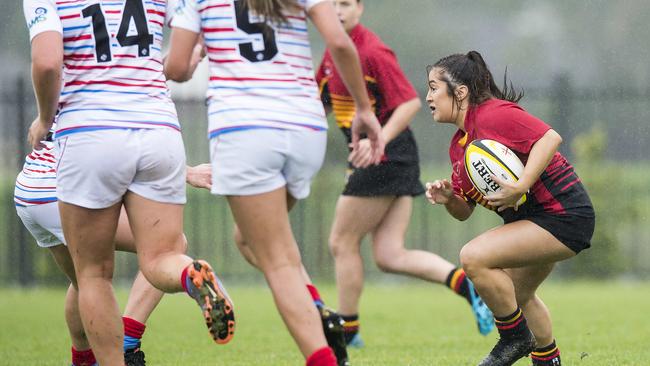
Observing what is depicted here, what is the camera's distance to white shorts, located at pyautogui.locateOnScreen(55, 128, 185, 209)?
4270mm

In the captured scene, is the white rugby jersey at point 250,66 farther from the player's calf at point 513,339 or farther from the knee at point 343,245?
the knee at point 343,245

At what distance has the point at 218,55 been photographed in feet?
13.3

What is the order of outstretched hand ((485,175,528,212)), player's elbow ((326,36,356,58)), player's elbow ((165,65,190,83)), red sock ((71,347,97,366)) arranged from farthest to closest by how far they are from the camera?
1. red sock ((71,347,97,366))
2. outstretched hand ((485,175,528,212))
3. player's elbow ((165,65,190,83))
4. player's elbow ((326,36,356,58))

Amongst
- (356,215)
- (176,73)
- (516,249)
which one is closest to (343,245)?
(356,215)

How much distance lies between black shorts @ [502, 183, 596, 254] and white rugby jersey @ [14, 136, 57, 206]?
219 centimetres

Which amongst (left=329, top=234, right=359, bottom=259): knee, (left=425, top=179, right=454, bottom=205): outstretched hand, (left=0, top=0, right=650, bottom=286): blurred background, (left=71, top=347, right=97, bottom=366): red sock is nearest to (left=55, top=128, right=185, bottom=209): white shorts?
(left=425, top=179, right=454, bottom=205): outstretched hand

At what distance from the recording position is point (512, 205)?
479cm

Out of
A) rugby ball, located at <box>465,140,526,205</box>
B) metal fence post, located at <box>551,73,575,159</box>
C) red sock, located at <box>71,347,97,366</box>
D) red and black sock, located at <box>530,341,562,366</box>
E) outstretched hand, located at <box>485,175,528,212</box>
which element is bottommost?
metal fence post, located at <box>551,73,575,159</box>

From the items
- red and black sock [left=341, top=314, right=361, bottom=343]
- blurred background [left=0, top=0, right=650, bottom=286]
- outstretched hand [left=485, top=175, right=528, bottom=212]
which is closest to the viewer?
outstretched hand [left=485, top=175, right=528, bottom=212]

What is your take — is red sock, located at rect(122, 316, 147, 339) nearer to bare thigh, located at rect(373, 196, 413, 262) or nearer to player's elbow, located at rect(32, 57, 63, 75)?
player's elbow, located at rect(32, 57, 63, 75)

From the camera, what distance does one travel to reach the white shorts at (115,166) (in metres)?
4.27

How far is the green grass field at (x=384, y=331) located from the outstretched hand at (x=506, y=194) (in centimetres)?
136

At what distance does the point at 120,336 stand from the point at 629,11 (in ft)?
89.5

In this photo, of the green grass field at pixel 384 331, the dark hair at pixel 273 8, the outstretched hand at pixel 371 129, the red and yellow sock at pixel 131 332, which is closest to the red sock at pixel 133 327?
the red and yellow sock at pixel 131 332
